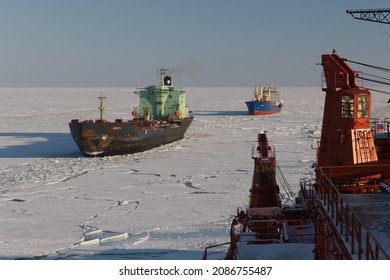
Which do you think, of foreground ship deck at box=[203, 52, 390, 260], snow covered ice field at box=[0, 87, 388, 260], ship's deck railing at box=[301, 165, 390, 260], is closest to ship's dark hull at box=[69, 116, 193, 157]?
snow covered ice field at box=[0, 87, 388, 260]

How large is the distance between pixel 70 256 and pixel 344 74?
6.88 m

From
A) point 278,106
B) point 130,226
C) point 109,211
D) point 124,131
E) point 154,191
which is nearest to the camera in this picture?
point 130,226

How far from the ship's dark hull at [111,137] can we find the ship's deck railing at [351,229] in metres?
17.9

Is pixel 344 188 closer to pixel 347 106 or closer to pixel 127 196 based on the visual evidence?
pixel 347 106

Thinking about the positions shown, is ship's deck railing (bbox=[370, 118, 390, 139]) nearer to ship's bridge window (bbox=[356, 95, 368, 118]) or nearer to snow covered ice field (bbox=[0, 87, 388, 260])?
ship's bridge window (bbox=[356, 95, 368, 118])

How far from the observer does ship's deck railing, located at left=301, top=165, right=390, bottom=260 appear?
599 cm

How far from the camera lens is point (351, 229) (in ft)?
23.3

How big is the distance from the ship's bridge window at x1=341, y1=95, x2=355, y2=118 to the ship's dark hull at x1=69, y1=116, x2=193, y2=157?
50.3 ft

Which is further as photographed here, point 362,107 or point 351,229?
point 362,107

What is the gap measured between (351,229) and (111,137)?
67.8 feet

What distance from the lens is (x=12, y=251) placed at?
1083 centimetres

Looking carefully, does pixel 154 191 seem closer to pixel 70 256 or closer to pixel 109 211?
pixel 109 211

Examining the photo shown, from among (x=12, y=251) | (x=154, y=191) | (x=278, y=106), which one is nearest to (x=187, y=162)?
(x=154, y=191)

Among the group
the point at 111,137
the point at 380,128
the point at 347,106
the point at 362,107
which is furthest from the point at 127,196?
the point at 111,137
